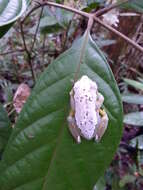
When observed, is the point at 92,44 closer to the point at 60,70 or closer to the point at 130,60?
the point at 60,70

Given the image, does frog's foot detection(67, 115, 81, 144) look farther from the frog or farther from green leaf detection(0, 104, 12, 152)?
green leaf detection(0, 104, 12, 152)

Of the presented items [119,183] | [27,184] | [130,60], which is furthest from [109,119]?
[130,60]

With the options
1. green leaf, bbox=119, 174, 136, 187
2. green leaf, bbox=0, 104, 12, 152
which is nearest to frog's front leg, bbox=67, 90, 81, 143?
green leaf, bbox=0, 104, 12, 152

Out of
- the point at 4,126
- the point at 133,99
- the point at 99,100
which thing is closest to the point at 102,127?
the point at 99,100

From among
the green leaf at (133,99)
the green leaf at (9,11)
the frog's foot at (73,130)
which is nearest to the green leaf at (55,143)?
the frog's foot at (73,130)

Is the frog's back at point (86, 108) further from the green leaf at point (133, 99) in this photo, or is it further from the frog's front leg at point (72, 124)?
the green leaf at point (133, 99)

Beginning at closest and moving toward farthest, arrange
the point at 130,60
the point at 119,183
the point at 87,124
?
the point at 87,124 < the point at 119,183 < the point at 130,60
